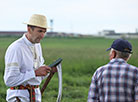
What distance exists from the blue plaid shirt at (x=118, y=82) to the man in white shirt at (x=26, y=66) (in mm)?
889

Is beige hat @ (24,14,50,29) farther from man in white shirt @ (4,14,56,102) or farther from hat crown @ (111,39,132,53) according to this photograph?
hat crown @ (111,39,132,53)

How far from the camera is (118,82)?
2938 millimetres

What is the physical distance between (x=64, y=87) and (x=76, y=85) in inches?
20.8

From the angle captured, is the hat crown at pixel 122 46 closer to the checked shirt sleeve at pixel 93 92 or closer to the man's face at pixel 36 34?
the checked shirt sleeve at pixel 93 92

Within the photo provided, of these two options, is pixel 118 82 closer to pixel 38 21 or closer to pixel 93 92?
pixel 93 92

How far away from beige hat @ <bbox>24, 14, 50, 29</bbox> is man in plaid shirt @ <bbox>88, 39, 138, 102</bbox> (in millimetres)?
1045

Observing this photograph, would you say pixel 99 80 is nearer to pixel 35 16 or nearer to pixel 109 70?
pixel 109 70

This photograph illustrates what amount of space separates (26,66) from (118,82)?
120cm

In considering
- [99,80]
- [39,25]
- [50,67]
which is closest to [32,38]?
[39,25]

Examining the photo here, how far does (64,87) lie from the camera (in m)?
8.46

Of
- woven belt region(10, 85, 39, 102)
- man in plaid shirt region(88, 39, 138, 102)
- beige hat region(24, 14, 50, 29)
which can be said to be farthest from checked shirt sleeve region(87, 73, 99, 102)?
beige hat region(24, 14, 50, 29)

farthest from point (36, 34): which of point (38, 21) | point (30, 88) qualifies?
point (30, 88)

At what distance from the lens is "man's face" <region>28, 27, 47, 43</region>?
3.70m

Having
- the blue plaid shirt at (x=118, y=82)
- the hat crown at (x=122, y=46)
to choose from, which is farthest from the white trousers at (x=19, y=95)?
the hat crown at (x=122, y=46)
